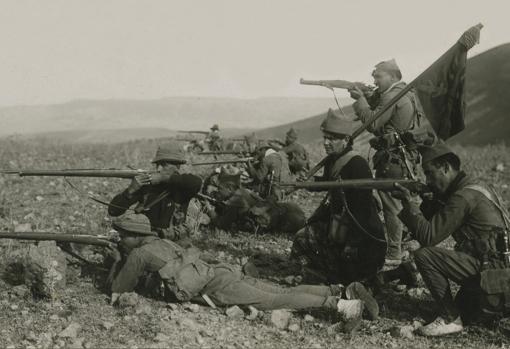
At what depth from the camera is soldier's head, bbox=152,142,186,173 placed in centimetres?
602

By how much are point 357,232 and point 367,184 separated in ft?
2.34

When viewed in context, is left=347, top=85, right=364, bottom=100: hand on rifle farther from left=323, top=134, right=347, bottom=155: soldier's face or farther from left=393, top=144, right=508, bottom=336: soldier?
left=393, top=144, right=508, bottom=336: soldier

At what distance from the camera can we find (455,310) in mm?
4777

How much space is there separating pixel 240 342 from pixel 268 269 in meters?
2.10

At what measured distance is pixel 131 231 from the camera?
226 inches

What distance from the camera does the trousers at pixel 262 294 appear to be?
516 centimetres

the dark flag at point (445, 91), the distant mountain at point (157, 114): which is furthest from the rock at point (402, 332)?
the distant mountain at point (157, 114)

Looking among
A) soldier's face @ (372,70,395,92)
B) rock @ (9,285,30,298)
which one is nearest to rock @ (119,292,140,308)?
rock @ (9,285,30,298)

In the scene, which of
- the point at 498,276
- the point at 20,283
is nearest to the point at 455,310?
the point at 498,276

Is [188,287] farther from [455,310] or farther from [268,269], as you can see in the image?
[455,310]

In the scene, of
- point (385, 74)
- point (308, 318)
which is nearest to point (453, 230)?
point (308, 318)

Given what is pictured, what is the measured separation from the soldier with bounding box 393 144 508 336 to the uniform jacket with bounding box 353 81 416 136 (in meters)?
1.87

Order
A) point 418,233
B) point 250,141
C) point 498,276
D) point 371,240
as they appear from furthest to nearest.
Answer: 1. point 250,141
2. point 371,240
3. point 418,233
4. point 498,276

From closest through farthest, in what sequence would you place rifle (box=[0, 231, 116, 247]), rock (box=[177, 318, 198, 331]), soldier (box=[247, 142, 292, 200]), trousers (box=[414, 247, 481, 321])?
trousers (box=[414, 247, 481, 321]) < rock (box=[177, 318, 198, 331]) < rifle (box=[0, 231, 116, 247]) < soldier (box=[247, 142, 292, 200])
